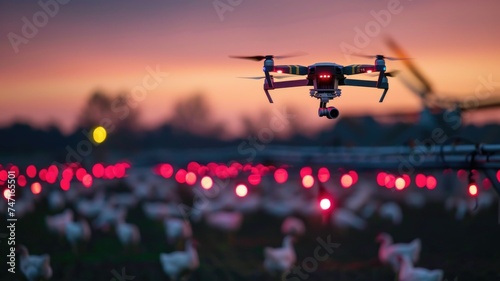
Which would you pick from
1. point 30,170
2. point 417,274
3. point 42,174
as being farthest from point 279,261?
point 30,170

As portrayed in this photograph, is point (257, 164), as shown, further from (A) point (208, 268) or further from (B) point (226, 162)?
(B) point (226, 162)

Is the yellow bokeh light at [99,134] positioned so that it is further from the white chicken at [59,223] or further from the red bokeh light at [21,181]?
the white chicken at [59,223]

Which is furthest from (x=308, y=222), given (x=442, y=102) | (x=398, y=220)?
(x=442, y=102)

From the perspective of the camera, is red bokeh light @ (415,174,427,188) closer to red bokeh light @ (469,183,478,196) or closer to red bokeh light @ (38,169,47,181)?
red bokeh light @ (469,183,478,196)

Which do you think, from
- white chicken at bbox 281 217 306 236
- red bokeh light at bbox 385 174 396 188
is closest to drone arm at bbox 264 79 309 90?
red bokeh light at bbox 385 174 396 188

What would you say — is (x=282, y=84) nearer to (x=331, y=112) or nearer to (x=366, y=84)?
(x=331, y=112)
